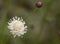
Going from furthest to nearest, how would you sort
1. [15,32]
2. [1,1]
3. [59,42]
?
[1,1] → [59,42] → [15,32]

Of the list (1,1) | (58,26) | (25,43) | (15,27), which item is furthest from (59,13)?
(15,27)

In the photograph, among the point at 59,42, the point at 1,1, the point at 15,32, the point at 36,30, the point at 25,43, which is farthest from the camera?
the point at 1,1

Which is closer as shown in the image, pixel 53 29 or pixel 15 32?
pixel 15 32

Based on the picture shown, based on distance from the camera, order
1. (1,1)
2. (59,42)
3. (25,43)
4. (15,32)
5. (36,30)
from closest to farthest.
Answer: (15,32), (59,42), (25,43), (36,30), (1,1)

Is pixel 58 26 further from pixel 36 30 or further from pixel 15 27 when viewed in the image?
pixel 15 27

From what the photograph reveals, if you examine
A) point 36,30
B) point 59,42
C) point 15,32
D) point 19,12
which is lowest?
point 15,32

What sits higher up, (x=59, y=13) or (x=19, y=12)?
(x=19, y=12)

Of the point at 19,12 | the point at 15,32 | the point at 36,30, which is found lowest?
the point at 15,32

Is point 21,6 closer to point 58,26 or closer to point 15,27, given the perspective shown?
point 58,26

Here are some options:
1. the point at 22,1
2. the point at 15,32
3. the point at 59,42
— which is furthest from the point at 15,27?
the point at 22,1
